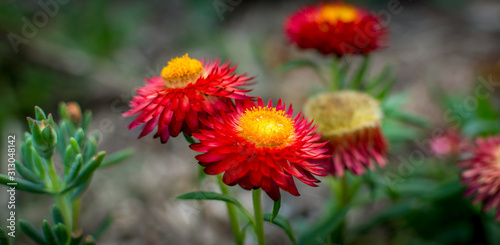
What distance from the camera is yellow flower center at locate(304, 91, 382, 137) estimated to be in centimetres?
149

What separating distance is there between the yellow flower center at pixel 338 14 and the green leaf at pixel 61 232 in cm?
133

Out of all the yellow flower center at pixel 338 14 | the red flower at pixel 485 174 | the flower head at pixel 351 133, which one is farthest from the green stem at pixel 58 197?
the red flower at pixel 485 174

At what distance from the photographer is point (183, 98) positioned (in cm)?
105

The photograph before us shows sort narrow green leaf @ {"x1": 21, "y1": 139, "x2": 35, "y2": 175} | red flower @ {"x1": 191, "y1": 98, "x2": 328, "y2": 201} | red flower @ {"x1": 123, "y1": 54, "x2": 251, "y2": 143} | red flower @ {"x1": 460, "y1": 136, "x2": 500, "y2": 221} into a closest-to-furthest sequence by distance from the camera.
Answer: red flower @ {"x1": 191, "y1": 98, "x2": 328, "y2": 201}, red flower @ {"x1": 123, "y1": 54, "x2": 251, "y2": 143}, narrow green leaf @ {"x1": 21, "y1": 139, "x2": 35, "y2": 175}, red flower @ {"x1": 460, "y1": 136, "x2": 500, "y2": 221}

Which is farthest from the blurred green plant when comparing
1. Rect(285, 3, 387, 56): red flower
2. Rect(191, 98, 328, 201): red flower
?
Rect(285, 3, 387, 56): red flower

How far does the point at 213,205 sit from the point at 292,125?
1.23 metres

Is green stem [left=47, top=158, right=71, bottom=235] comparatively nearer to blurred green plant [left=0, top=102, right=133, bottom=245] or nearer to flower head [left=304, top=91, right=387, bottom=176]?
blurred green plant [left=0, top=102, right=133, bottom=245]

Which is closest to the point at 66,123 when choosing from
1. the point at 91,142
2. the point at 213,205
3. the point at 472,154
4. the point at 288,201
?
the point at 91,142

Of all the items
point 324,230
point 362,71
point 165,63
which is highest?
point 165,63

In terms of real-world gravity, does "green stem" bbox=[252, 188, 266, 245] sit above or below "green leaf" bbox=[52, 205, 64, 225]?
below

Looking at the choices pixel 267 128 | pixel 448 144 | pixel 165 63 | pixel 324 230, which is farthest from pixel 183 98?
pixel 165 63

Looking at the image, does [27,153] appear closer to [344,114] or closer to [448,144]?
[344,114]

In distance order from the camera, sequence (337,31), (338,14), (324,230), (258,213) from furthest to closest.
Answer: (338,14) < (337,31) < (324,230) < (258,213)

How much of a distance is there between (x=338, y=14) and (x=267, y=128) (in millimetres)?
1059
